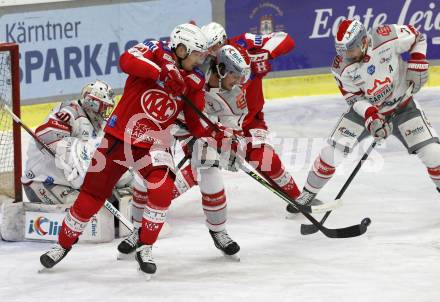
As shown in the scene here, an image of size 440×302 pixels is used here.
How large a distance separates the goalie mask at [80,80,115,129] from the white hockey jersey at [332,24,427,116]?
4.18ft

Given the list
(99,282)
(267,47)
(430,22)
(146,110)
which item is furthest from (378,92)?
(430,22)

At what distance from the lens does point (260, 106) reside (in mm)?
7004

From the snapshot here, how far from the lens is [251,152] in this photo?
6867 mm

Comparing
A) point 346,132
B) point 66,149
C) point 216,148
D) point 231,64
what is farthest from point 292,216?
point 66,149

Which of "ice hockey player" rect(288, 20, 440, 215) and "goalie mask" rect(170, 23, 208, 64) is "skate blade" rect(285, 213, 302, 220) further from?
"goalie mask" rect(170, 23, 208, 64)

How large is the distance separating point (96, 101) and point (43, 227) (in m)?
0.77

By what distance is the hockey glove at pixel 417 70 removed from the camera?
21.2 feet

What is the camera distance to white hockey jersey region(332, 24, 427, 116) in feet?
21.5

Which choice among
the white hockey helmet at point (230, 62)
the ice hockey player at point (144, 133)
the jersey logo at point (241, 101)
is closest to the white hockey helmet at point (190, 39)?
the ice hockey player at point (144, 133)

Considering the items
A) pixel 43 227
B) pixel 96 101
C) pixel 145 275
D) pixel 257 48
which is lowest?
pixel 43 227

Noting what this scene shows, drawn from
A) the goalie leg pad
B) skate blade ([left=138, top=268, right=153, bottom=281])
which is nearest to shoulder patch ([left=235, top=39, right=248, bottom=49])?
the goalie leg pad

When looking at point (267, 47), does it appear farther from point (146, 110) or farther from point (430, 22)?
point (430, 22)

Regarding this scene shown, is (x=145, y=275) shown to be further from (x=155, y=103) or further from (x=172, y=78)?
(x=172, y=78)

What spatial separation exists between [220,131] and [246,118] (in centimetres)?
81
